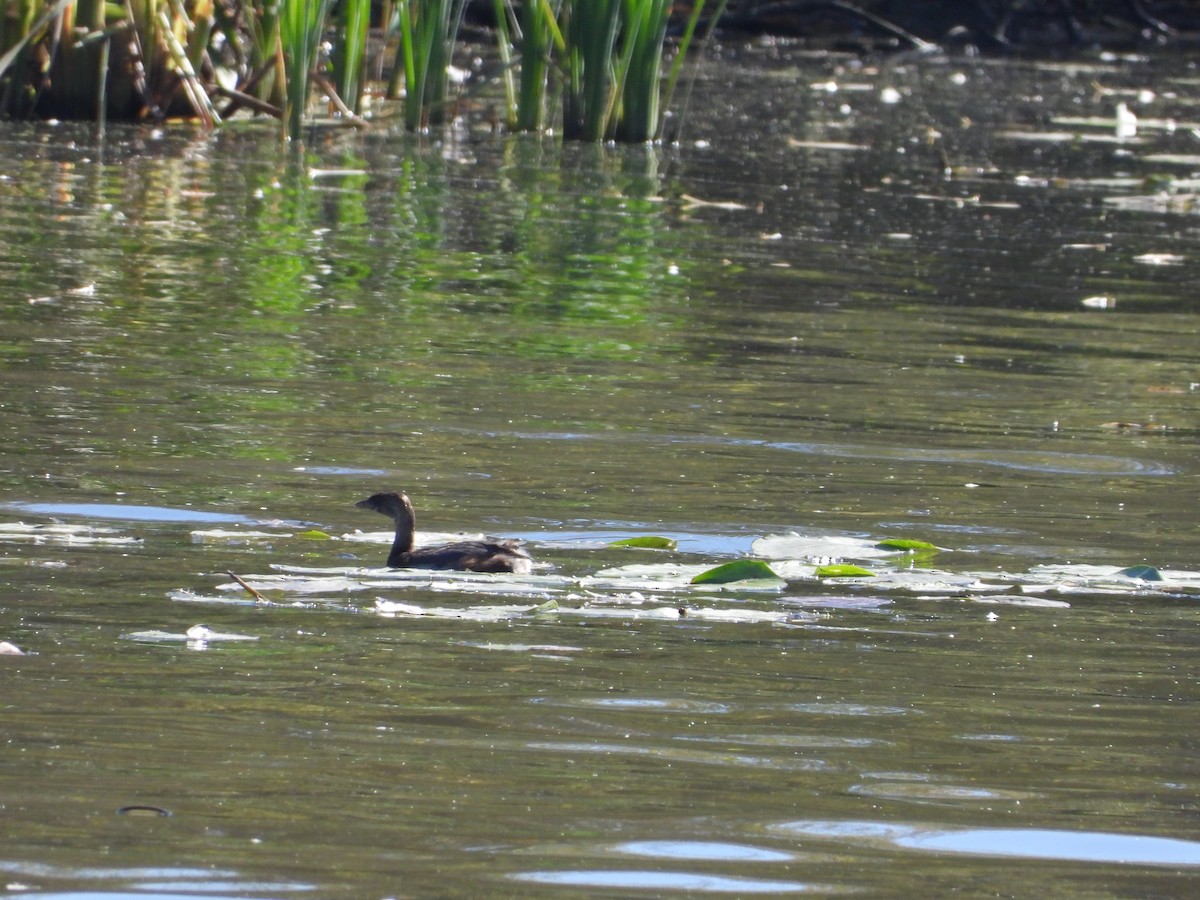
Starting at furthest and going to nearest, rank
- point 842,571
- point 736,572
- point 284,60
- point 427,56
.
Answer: point 427,56
point 284,60
point 842,571
point 736,572

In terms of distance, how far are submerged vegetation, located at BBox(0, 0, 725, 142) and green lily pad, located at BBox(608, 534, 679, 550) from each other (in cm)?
810

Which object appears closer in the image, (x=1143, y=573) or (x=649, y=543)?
(x=1143, y=573)

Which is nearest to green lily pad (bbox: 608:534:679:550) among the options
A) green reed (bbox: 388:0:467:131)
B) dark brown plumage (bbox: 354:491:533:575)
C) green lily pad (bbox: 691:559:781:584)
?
dark brown plumage (bbox: 354:491:533:575)

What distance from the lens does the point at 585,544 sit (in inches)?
193

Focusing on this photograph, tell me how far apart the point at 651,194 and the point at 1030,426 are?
18.4 feet

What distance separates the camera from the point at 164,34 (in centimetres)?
1292

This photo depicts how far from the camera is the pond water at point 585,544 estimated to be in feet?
10.1

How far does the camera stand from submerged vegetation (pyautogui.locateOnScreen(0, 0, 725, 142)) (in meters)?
12.8

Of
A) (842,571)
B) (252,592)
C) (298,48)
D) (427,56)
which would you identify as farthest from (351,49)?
(252,592)

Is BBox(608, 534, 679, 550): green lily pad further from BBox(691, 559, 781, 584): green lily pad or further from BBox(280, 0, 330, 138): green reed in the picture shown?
BBox(280, 0, 330, 138): green reed

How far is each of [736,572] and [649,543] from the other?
429 mm

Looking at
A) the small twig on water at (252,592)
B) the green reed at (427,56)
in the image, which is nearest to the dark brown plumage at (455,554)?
the small twig on water at (252,592)

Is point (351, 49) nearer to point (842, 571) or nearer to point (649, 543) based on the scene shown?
point (649, 543)

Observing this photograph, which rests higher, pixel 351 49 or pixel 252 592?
pixel 351 49
